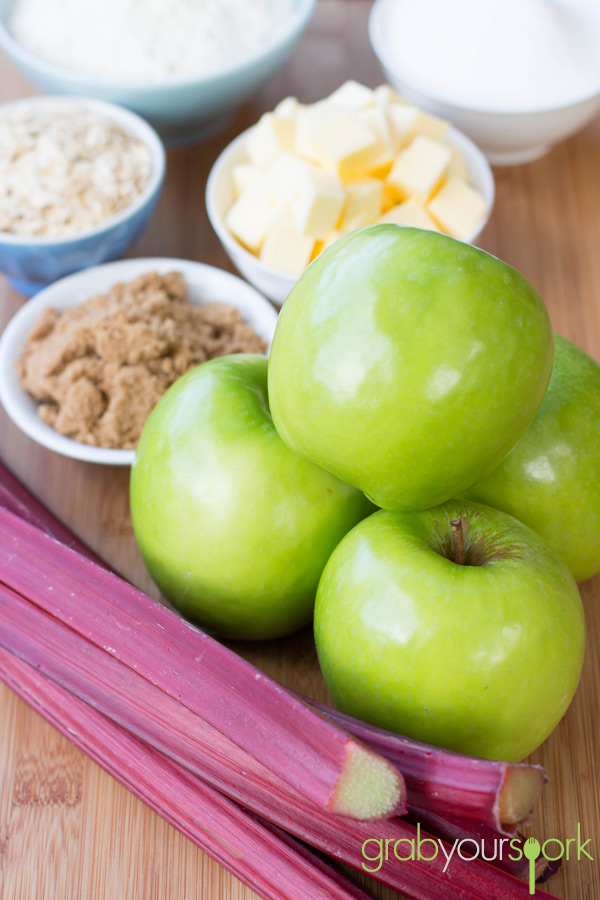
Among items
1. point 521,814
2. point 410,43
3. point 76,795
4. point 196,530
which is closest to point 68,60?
point 410,43

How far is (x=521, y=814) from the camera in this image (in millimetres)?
529

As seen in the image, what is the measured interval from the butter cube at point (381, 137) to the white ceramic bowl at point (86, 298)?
24 cm

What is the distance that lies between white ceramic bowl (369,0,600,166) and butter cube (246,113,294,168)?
23 centimetres

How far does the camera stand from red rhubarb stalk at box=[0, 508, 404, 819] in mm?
519

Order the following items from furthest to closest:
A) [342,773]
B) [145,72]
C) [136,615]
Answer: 1. [145,72]
2. [136,615]
3. [342,773]

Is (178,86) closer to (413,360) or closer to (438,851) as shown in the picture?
(413,360)

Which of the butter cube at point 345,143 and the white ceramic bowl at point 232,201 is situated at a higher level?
the butter cube at point 345,143

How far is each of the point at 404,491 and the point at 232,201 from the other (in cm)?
61

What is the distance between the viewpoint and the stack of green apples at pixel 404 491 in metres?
0.56

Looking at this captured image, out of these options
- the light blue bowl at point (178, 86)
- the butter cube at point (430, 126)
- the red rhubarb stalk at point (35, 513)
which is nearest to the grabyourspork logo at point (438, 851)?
the red rhubarb stalk at point (35, 513)

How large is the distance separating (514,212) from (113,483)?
711 mm

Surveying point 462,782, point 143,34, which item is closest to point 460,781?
point 462,782

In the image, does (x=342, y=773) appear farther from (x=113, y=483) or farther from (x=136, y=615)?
(x=113, y=483)

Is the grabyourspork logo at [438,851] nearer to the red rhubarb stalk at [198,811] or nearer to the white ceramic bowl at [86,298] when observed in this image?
the red rhubarb stalk at [198,811]
